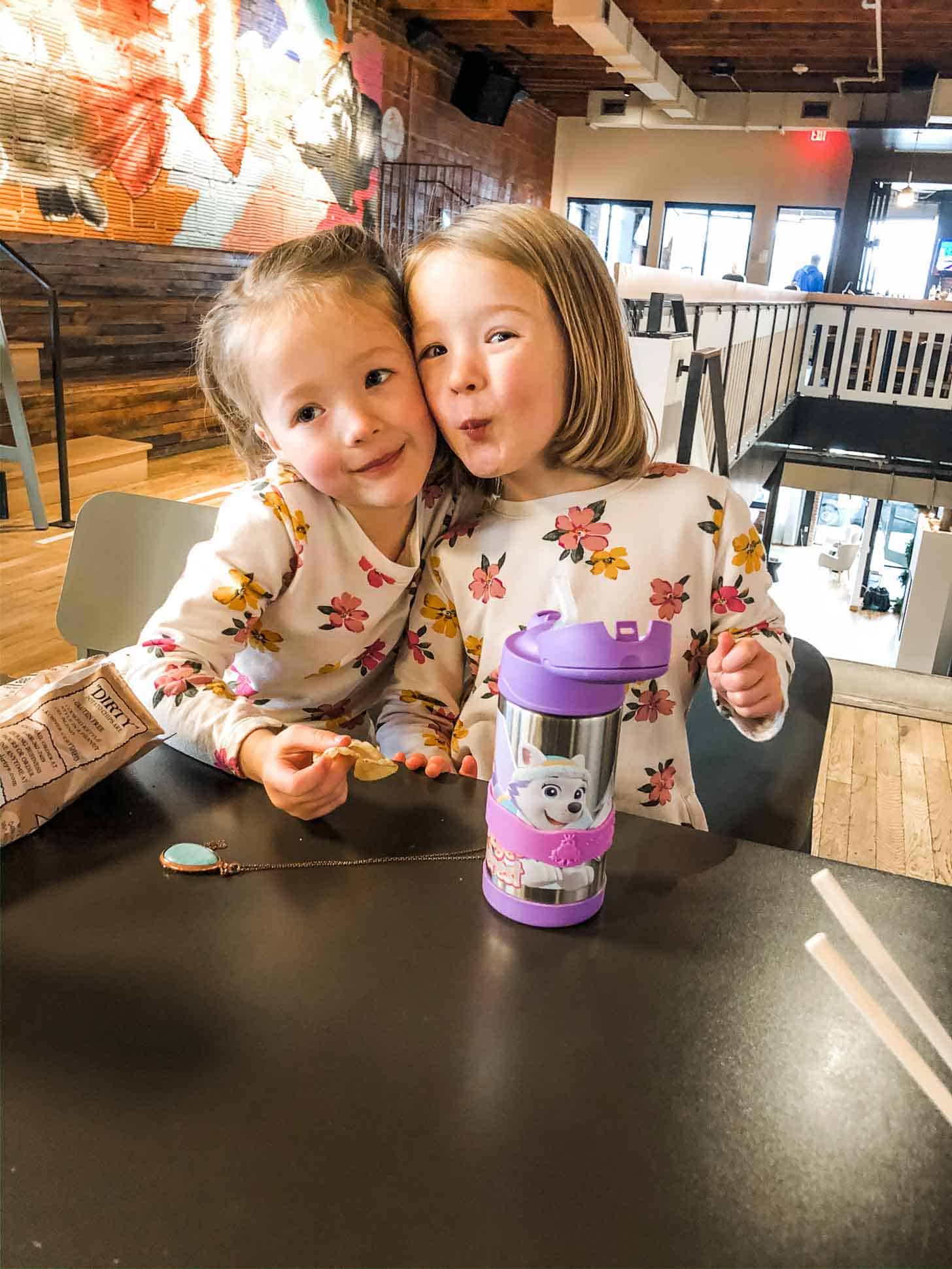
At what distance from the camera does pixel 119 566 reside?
162 centimetres

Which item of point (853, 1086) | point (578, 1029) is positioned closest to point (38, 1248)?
point (578, 1029)

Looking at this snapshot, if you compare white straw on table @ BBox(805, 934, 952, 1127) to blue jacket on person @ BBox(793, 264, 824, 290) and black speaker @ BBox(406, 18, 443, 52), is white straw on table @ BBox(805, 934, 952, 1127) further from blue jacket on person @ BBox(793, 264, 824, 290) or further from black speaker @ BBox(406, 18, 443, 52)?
blue jacket on person @ BBox(793, 264, 824, 290)

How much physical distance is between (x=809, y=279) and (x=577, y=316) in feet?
35.5

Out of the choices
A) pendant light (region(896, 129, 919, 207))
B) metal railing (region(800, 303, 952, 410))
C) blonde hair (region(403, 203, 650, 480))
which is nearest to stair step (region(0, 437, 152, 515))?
blonde hair (region(403, 203, 650, 480))

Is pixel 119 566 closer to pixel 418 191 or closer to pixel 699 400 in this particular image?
pixel 699 400

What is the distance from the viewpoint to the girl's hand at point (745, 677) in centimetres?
80

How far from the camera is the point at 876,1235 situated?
0.44 meters

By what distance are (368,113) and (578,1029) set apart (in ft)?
29.7

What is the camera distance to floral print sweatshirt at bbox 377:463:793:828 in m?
1.08

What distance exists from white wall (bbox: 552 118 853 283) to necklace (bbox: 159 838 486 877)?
12558 millimetres

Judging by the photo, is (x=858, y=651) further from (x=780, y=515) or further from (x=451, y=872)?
(x=451, y=872)

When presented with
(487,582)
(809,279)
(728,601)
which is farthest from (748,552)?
(809,279)

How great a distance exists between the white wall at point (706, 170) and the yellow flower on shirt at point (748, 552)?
12031mm

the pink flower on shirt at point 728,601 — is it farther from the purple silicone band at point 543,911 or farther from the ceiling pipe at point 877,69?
the ceiling pipe at point 877,69
